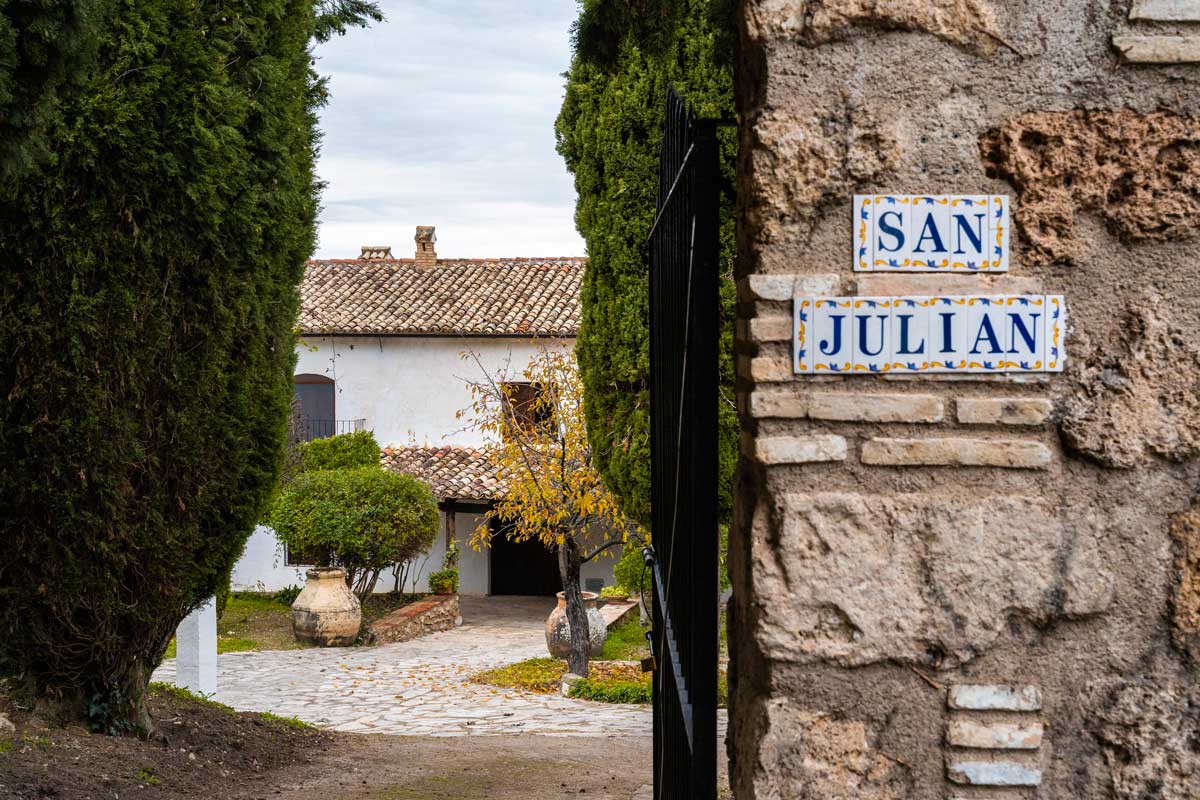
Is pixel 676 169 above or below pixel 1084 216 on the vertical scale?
above

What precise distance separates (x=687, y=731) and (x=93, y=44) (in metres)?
2.65

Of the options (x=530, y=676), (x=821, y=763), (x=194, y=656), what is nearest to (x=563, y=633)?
(x=530, y=676)

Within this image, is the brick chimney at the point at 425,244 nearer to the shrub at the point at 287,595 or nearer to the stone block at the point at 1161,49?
the shrub at the point at 287,595

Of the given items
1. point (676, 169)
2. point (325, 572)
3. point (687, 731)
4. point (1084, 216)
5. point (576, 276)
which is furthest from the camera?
point (576, 276)

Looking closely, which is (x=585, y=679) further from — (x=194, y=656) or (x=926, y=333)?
(x=926, y=333)

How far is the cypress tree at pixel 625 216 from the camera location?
28.9 feet

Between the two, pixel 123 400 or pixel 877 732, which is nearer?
pixel 877 732

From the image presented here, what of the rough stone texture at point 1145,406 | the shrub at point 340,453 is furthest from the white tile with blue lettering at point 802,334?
the shrub at point 340,453

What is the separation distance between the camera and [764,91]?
80.3 inches

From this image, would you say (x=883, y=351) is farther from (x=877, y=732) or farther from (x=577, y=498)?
(x=577, y=498)

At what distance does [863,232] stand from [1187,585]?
0.84 m

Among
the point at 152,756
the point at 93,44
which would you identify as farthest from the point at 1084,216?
the point at 152,756

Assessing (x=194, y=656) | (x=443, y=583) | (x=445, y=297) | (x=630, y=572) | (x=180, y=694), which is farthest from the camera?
(x=445, y=297)

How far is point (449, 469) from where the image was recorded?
20.7 m
